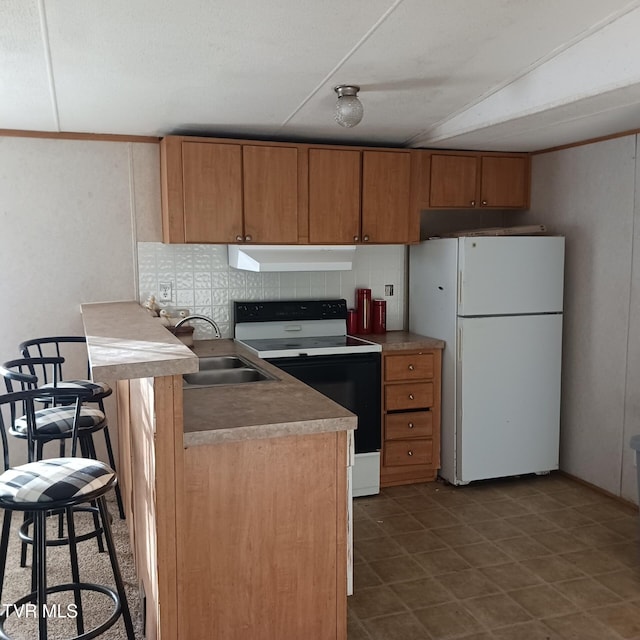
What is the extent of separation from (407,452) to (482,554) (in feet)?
3.42

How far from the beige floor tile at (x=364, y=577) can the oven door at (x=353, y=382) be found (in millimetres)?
959

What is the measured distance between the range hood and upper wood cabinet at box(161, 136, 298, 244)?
7cm

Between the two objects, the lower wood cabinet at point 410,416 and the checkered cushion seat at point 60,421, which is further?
the lower wood cabinet at point 410,416

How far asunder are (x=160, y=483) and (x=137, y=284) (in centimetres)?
239

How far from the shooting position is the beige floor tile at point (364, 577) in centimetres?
304

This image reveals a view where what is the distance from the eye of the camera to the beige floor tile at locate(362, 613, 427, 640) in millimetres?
Answer: 2650

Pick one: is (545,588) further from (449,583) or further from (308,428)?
(308,428)

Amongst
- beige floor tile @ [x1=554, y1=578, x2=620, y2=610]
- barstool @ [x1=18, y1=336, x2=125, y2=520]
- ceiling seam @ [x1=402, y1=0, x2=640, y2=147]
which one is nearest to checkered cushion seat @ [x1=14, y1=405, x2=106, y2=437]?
barstool @ [x1=18, y1=336, x2=125, y2=520]

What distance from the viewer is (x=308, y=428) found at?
2195 mm

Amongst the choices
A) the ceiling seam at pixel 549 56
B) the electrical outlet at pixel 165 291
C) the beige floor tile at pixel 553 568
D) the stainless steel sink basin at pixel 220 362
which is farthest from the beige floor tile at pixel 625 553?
the electrical outlet at pixel 165 291

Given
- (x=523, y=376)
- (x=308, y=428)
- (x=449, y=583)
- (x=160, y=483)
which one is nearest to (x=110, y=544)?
(x=160, y=483)

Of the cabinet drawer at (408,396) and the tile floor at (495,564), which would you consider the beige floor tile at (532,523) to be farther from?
the cabinet drawer at (408,396)

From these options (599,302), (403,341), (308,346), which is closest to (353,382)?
(308,346)

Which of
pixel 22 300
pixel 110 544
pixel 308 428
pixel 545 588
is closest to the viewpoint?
pixel 308 428
